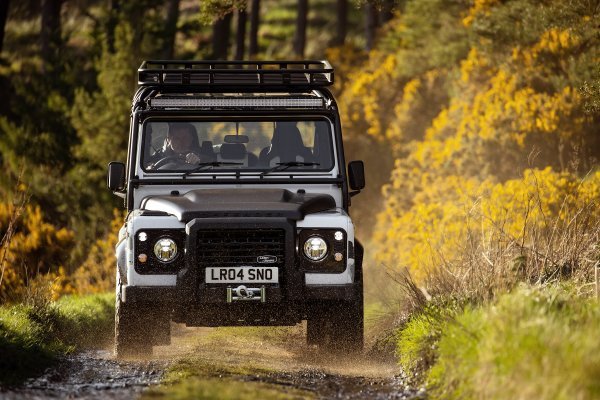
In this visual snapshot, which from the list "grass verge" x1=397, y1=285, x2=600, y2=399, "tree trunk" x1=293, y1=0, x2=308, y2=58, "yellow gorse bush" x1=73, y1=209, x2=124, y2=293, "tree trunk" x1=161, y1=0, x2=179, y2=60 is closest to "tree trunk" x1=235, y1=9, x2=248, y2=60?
"tree trunk" x1=161, y1=0, x2=179, y2=60

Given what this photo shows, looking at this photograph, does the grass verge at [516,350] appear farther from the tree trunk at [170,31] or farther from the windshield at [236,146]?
the tree trunk at [170,31]

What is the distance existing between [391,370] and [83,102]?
20480mm

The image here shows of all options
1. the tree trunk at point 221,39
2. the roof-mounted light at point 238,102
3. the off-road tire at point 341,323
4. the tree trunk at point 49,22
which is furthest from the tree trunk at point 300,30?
the off-road tire at point 341,323

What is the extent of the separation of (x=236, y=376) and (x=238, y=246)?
1.32 meters

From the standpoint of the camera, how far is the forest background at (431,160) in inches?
380

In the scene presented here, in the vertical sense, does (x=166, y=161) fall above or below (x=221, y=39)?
below

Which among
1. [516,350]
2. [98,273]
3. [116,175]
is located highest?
[116,175]

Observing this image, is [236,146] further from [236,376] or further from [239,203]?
[236,376]

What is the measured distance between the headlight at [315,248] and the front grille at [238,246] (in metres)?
0.21

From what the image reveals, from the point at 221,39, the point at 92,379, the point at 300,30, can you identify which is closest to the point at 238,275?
the point at 92,379

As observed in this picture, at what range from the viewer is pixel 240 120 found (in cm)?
1121

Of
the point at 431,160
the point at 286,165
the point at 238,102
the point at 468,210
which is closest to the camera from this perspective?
the point at 286,165

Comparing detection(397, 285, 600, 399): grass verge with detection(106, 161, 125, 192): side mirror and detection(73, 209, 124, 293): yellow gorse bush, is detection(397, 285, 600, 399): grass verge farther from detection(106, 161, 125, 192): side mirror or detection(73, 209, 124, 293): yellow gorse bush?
detection(73, 209, 124, 293): yellow gorse bush

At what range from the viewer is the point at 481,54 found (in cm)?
2194
